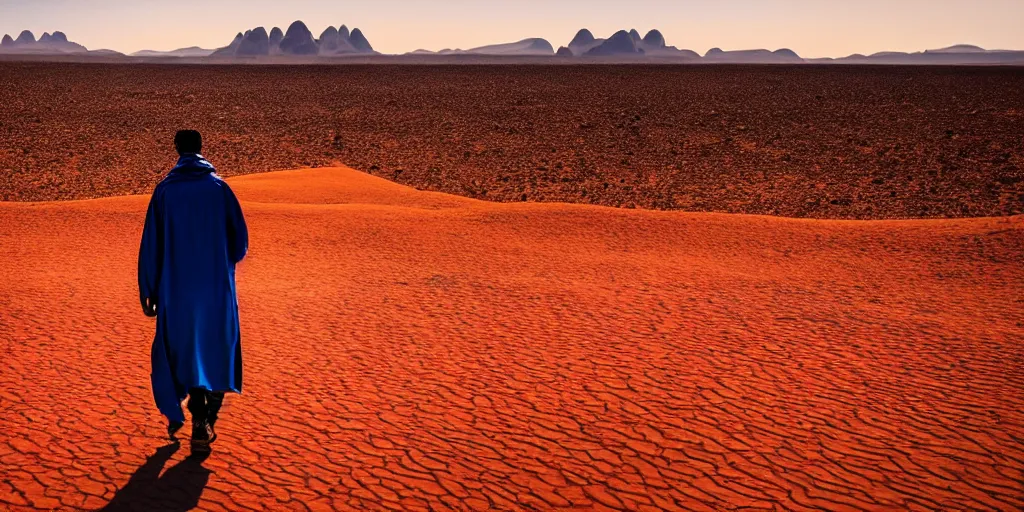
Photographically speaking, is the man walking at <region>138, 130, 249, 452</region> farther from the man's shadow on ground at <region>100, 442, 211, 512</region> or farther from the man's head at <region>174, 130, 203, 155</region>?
the man's shadow on ground at <region>100, 442, 211, 512</region>

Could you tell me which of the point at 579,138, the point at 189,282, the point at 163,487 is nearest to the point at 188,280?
the point at 189,282

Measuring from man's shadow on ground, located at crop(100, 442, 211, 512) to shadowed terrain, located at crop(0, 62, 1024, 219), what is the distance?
18.2 m

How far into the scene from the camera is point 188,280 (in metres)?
5.48

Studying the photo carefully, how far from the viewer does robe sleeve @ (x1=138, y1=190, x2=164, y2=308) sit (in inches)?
214

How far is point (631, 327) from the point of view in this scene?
9094 mm

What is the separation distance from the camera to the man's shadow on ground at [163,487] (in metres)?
4.95

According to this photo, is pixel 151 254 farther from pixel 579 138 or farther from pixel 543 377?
pixel 579 138

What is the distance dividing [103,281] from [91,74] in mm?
65809

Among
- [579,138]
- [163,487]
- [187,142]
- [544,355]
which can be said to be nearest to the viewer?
[163,487]

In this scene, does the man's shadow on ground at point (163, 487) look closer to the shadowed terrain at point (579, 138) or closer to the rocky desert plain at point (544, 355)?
the rocky desert plain at point (544, 355)

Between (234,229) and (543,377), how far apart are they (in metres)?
3.14

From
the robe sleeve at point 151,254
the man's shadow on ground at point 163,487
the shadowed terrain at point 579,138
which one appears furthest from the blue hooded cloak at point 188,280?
the shadowed terrain at point 579,138

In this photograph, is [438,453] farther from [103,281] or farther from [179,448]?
[103,281]

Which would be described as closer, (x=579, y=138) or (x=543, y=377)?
(x=543, y=377)
